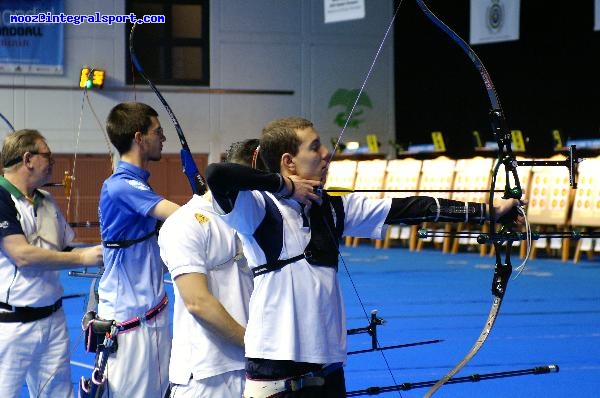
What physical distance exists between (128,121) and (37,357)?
38.4 inches

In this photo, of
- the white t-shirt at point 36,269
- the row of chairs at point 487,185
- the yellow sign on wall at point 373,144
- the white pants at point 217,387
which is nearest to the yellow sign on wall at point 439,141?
the row of chairs at point 487,185

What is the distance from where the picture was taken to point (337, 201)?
9.74 ft

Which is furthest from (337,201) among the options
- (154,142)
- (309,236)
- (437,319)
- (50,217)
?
(437,319)

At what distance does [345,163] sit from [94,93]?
16.3 feet

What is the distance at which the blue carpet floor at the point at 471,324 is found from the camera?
20.6 ft

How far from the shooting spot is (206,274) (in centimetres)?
316

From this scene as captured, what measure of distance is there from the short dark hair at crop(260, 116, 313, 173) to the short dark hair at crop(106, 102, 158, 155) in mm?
1122

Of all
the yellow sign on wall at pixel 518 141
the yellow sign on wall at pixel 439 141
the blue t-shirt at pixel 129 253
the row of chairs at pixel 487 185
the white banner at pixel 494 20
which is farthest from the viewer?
the yellow sign on wall at pixel 439 141

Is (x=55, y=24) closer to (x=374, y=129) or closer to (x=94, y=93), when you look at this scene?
(x=94, y=93)

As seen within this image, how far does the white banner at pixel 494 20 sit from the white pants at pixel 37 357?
42.9 feet

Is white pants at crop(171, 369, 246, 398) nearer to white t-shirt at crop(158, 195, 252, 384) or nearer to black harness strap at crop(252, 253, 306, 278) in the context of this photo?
white t-shirt at crop(158, 195, 252, 384)

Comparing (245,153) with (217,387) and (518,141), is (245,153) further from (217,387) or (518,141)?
(518,141)

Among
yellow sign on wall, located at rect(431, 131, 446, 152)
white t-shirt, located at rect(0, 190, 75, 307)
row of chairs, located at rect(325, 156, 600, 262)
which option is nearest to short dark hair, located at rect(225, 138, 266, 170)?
white t-shirt, located at rect(0, 190, 75, 307)

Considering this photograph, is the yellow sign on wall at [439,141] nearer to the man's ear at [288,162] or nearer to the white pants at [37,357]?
the white pants at [37,357]
